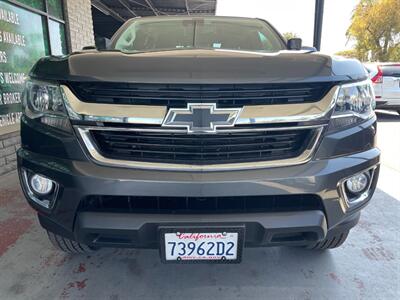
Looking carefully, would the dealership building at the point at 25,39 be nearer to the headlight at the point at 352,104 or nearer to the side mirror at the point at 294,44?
the side mirror at the point at 294,44

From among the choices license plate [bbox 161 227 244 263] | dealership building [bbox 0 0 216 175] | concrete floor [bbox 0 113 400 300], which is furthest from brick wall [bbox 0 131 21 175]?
license plate [bbox 161 227 244 263]

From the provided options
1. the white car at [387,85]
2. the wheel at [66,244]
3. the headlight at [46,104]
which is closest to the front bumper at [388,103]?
the white car at [387,85]

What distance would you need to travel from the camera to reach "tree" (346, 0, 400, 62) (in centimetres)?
2603

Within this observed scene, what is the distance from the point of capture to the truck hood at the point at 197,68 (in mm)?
1601

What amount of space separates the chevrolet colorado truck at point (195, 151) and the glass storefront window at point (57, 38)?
472 centimetres

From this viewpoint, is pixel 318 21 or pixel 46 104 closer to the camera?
pixel 46 104

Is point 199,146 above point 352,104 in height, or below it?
below

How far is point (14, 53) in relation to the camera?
464 cm

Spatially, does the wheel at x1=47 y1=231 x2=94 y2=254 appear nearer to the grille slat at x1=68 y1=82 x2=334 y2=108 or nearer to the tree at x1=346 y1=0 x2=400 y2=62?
the grille slat at x1=68 y1=82 x2=334 y2=108

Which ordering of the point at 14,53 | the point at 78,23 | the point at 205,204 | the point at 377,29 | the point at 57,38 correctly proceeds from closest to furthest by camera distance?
1. the point at 205,204
2. the point at 14,53
3. the point at 57,38
4. the point at 78,23
5. the point at 377,29

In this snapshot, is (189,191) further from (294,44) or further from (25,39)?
(25,39)

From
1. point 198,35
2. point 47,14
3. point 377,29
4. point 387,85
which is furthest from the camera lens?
point 377,29

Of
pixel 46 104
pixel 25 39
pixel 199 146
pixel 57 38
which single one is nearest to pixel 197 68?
pixel 199 146

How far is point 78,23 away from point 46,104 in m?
5.97
